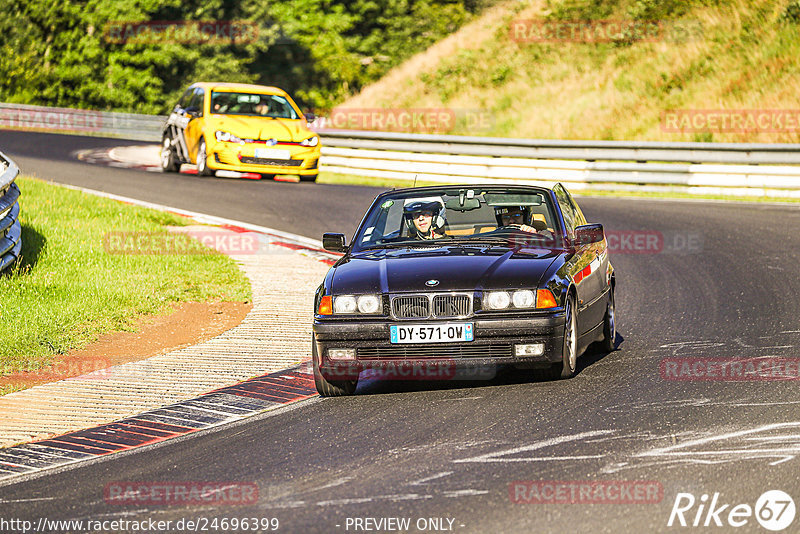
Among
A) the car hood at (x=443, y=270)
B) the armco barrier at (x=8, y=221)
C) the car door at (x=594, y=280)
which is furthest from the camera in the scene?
the armco barrier at (x=8, y=221)

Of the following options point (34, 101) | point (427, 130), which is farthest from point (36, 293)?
point (34, 101)

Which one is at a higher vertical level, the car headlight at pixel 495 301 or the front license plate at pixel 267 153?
the car headlight at pixel 495 301

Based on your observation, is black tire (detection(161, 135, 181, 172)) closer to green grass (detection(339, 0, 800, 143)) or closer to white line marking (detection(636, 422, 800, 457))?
green grass (detection(339, 0, 800, 143))

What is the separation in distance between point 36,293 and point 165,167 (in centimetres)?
1347

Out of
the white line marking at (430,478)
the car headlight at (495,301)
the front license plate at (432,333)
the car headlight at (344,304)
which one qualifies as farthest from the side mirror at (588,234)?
the white line marking at (430,478)

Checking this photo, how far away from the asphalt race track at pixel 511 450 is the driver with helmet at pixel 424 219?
4.27 feet

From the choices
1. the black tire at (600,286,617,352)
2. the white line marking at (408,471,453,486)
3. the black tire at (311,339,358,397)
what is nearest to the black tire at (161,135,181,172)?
the black tire at (600,286,617,352)

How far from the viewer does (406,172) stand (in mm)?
25547

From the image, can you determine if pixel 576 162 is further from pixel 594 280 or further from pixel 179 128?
pixel 594 280

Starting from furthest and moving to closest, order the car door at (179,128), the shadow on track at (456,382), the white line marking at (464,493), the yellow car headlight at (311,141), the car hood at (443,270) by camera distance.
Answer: the car door at (179,128), the yellow car headlight at (311,141), the shadow on track at (456,382), the car hood at (443,270), the white line marking at (464,493)

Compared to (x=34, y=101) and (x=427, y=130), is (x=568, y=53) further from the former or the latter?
(x=34, y=101)

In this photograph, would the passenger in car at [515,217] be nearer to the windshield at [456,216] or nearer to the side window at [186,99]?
the windshield at [456,216]

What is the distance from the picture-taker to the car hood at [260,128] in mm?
22312

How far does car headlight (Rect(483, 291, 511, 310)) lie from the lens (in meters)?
7.86
